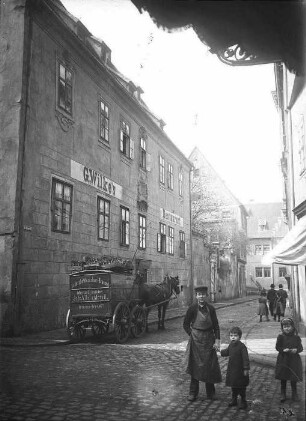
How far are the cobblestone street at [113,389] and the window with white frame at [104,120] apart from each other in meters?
9.64

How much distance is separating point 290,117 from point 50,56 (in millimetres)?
7735

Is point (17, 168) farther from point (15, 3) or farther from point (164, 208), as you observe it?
point (164, 208)

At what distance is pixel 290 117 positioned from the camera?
13500 mm

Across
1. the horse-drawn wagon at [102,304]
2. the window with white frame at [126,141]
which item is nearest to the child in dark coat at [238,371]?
the horse-drawn wagon at [102,304]

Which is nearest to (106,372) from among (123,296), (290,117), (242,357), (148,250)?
(242,357)

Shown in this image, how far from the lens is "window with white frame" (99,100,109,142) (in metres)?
16.9

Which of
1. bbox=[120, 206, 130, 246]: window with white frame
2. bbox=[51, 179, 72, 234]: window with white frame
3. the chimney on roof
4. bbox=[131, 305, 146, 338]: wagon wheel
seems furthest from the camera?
the chimney on roof

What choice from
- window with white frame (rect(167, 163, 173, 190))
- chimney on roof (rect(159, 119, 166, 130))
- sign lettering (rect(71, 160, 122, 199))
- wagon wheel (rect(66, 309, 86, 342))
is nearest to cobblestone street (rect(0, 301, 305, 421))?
wagon wheel (rect(66, 309, 86, 342))

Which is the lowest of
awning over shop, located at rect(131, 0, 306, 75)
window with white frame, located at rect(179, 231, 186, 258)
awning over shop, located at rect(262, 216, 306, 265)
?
awning over shop, located at rect(262, 216, 306, 265)

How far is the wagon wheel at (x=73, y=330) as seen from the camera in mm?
10508

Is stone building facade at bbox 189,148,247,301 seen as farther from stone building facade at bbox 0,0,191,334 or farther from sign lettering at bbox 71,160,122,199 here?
sign lettering at bbox 71,160,122,199

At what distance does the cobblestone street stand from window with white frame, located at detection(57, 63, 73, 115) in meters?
8.05

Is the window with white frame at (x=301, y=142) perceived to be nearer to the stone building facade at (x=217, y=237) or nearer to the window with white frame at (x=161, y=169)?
the window with white frame at (x=161, y=169)

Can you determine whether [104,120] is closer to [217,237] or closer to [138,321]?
[138,321]
